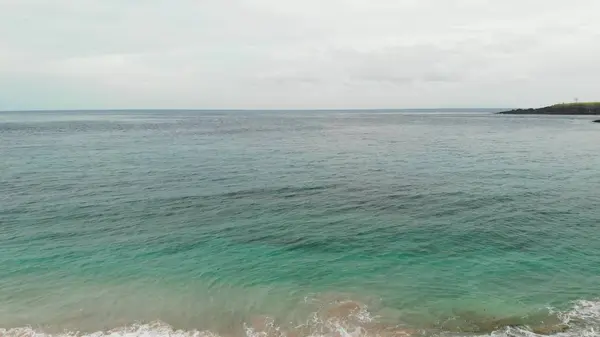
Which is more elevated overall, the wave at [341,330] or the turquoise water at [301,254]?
the turquoise water at [301,254]

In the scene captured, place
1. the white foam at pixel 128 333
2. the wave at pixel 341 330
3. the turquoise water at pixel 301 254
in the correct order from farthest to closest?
the turquoise water at pixel 301 254, the white foam at pixel 128 333, the wave at pixel 341 330

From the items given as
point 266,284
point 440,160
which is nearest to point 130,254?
point 266,284

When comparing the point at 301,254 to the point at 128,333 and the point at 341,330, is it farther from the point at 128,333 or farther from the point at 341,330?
the point at 128,333

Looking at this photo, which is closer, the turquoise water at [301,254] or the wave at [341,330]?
the wave at [341,330]

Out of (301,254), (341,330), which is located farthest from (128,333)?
(301,254)

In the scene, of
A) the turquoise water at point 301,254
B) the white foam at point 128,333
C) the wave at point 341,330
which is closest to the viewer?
the wave at point 341,330
